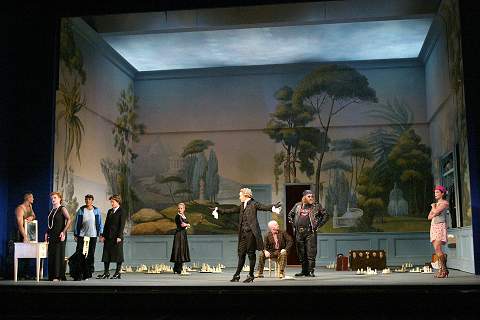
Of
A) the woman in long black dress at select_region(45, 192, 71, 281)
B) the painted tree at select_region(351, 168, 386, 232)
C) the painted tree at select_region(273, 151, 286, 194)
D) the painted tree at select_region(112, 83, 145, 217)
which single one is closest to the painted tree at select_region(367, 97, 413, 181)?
the painted tree at select_region(351, 168, 386, 232)

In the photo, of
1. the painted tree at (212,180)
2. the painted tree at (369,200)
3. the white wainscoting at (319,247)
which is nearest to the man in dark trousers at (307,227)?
the white wainscoting at (319,247)

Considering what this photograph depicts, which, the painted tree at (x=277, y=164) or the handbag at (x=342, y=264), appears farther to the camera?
the painted tree at (x=277, y=164)

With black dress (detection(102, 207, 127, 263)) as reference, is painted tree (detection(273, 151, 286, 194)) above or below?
above

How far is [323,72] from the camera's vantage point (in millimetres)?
16016

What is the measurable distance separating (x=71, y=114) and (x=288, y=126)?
6.08 meters

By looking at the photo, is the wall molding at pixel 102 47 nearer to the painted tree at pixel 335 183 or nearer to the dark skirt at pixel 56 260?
the dark skirt at pixel 56 260

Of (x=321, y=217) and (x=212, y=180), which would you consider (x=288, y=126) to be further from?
(x=321, y=217)

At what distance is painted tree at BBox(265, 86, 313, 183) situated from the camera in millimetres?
15922

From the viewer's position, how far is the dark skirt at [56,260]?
981cm

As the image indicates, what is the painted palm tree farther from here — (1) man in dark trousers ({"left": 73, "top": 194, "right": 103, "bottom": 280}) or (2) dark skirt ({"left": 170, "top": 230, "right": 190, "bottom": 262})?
(2) dark skirt ({"left": 170, "top": 230, "right": 190, "bottom": 262})

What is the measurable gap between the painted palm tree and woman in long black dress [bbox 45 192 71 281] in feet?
9.22

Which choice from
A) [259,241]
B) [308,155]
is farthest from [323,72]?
[259,241]
